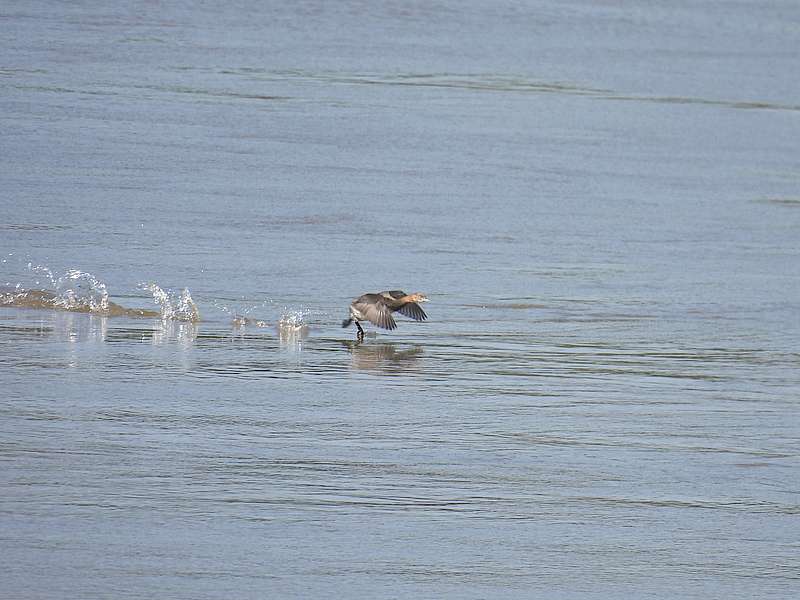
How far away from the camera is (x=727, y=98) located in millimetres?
19016

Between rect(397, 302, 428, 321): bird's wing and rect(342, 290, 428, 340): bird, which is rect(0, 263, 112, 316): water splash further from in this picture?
rect(397, 302, 428, 321): bird's wing

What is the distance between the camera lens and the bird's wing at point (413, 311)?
9.90 meters

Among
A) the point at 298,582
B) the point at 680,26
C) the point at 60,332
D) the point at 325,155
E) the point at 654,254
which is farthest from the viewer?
the point at 680,26

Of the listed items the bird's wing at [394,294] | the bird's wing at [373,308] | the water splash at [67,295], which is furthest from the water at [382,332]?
the bird's wing at [394,294]

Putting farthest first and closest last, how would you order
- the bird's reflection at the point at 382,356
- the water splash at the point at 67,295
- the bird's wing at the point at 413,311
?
the bird's wing at the point at 413,311 < the water splash at the point at 67,295 < the bird's reflection at the point at 382,356

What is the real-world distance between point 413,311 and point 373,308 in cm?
41

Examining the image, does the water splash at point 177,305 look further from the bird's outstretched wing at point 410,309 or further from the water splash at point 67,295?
the bird's outstretched wing at point 410,309

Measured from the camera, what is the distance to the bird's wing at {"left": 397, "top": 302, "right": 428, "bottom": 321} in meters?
9.90

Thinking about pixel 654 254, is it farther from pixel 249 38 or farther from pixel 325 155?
pixel 249 38

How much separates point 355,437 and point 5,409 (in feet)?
4.88

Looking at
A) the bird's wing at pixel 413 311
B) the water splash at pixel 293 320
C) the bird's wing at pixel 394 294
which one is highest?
the bird's wing at pixel 394 294

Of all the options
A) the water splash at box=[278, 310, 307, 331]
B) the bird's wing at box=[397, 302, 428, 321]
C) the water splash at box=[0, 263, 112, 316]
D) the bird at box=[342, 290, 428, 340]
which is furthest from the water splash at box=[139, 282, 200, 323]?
the bird's wing at box=[397, 302, 428, 321]

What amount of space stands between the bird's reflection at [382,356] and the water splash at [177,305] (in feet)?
2.97

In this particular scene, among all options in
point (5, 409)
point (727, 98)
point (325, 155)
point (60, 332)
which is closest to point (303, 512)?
point (5, 409)
